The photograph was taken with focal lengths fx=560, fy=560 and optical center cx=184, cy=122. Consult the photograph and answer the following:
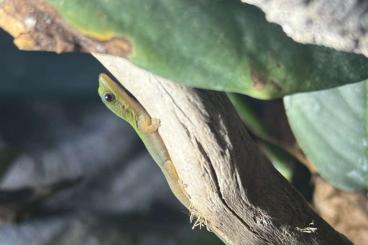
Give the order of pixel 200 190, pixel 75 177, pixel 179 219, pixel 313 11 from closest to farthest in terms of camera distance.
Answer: pixel 313 11
pixel 200 190
pixel 179 219
pixel 75 177

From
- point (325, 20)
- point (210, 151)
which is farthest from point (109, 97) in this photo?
point (325, 20)

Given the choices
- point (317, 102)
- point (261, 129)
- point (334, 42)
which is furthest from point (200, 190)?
point (261, 129)

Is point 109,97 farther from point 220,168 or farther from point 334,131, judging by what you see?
point 334,131

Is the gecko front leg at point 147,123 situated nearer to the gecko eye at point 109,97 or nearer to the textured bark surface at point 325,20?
the gecko eye at point 109,97

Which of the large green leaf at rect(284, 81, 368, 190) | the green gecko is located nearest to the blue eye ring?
the green gecko

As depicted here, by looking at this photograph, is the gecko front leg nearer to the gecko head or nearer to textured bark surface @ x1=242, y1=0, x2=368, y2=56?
the gecko head

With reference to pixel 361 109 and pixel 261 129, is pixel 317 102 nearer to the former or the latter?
pixel 361 109
